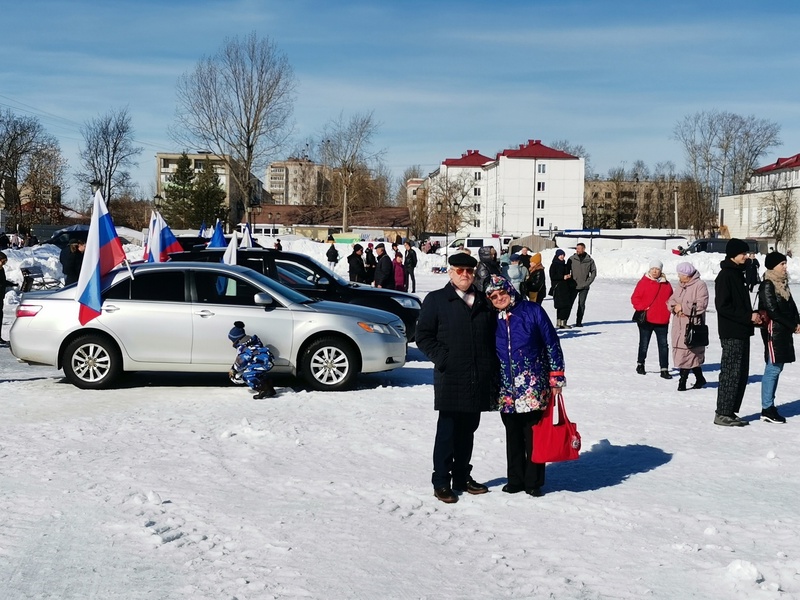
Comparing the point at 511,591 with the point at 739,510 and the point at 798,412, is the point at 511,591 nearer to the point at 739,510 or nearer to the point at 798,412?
the point at 739,510

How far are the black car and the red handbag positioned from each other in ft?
30.1

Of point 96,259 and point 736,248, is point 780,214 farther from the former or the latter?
point 96,259

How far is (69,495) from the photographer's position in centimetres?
662

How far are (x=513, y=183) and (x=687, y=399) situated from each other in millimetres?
106910

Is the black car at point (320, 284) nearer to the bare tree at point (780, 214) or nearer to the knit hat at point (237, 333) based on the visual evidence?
the knit hat at point (237, 333)

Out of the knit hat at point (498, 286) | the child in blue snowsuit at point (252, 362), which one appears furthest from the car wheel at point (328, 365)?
the knit hat at point (498, 286)

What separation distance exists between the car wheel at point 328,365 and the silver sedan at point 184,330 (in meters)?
0.01

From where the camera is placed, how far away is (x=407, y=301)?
53.0 ft

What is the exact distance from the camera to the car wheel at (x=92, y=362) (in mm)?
11328

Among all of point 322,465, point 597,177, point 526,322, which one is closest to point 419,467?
point 322,465

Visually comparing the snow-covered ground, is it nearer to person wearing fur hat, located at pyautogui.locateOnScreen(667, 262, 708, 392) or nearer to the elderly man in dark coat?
the elderly man in dark coat

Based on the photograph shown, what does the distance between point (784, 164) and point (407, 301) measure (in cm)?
10860

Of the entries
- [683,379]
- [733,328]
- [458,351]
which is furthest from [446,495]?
[683,379]

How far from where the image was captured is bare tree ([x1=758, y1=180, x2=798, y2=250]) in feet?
300
